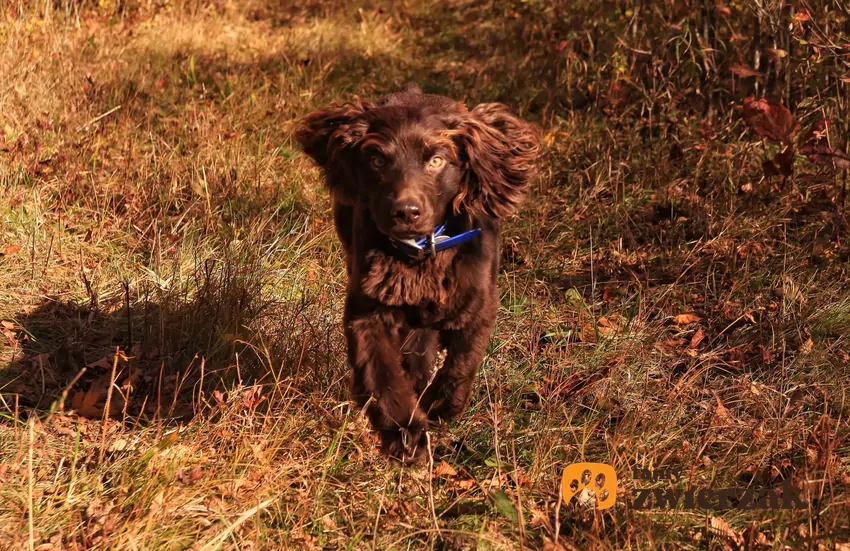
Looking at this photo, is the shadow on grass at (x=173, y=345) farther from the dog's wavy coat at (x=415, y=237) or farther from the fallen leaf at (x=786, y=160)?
the fallen leaf at (x=786, y=160)

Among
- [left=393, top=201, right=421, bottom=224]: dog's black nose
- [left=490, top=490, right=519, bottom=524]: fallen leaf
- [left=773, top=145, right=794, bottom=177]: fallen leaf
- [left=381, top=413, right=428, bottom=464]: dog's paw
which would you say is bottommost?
[left=381, top=413, right=428, bottom=464]: dog's paw

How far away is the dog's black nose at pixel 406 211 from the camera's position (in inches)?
118

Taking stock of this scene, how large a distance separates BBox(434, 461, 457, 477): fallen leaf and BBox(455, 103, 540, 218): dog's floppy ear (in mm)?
958

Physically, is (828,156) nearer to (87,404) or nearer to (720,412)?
(720,412)

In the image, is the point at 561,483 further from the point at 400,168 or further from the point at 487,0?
the point at 487,0

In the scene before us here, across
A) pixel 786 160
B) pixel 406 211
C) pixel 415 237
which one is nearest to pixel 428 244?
pixel 415 237

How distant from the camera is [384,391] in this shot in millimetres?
3104

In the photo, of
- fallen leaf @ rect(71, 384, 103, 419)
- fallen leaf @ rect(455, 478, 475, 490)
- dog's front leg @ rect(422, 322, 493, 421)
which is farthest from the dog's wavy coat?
fallen leaf @ rect(71, 384, 103, 419)

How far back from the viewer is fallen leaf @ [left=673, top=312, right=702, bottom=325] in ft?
14.1

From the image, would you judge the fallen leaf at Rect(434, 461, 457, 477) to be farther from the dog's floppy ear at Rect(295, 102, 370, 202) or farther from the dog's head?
the dog's floppy ear at Rect(295, 102, 370, 202)

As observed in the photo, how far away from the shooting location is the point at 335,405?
135 inches

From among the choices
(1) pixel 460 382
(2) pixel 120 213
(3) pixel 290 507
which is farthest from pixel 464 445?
(2) pixel 120 213

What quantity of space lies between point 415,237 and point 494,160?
60 centimetres

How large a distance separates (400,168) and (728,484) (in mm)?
1526
